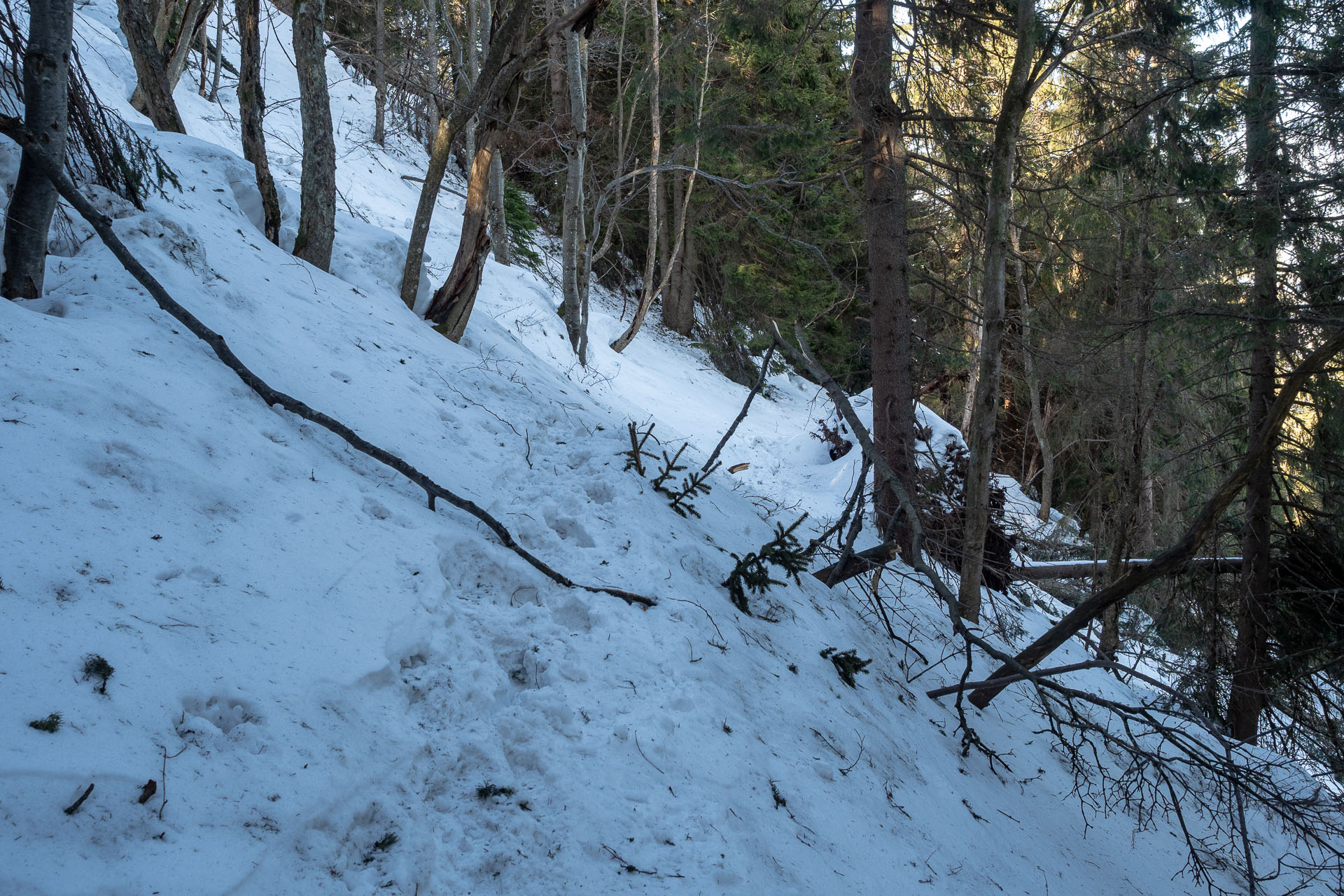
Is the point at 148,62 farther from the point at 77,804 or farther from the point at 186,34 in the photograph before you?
the point at 77,804

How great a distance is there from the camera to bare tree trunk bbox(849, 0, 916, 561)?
684cm

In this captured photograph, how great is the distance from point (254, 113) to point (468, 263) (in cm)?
204

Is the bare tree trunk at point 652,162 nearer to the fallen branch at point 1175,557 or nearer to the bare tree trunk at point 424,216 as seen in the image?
the bare tree trunk at point 424,216

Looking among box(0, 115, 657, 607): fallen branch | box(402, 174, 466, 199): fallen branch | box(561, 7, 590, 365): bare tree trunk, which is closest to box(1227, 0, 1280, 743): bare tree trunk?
box(0, 115, 657, 607): fallen branch

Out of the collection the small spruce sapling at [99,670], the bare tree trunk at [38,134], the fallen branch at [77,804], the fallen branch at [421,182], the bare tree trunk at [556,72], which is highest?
the bare tree trunk at [556,72]

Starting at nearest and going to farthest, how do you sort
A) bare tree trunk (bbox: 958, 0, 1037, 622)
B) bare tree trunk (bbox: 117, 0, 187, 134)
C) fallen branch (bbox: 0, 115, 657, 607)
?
fallen branch (bbox: 0, 115, 657, 607)
bare tree trunk (bbox: 117, 0, 187, 134)
bare tree trunk (bbox: 958, 0, 1037, 622)

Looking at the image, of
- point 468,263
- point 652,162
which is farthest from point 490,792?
point 652,162

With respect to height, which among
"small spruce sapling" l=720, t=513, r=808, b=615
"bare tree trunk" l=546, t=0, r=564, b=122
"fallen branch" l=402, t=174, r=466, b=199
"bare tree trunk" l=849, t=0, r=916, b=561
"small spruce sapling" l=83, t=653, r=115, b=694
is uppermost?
"bare tree trunk" l=546, t=0, r=564, b=122

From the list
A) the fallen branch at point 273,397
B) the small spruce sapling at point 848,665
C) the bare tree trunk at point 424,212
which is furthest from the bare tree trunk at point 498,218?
the small spruce sapling at point 848,665

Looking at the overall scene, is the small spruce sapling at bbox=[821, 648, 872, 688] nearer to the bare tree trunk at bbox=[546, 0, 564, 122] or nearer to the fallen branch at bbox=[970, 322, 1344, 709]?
the fallen branch at bbox=[970, 322, 1344, 709]

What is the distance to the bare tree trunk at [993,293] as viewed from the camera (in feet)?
20.1

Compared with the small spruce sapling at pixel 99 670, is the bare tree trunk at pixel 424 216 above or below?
above

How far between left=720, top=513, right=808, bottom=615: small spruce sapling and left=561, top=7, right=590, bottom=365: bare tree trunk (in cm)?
730

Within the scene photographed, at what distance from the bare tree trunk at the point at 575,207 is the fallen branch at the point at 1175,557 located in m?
7.99
